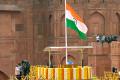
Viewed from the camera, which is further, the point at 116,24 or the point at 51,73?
the point at 116,24

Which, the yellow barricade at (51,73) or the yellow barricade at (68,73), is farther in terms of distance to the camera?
the yellow barricade at (51,73)

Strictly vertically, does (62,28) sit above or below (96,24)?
below

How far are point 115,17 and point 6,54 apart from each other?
889cm

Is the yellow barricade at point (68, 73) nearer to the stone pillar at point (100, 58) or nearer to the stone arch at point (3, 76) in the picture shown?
the stone pillar at point (100, 58)

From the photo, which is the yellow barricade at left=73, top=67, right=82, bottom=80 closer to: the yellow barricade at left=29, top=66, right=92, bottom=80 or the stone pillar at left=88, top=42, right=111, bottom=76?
the yellow barricade at left=29, top=66, right=92, bottom=80

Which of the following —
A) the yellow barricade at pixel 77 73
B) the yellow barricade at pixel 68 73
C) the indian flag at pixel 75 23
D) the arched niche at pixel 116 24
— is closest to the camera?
the yellow barricade at pixel 68 73

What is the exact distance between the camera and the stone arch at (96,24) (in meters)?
41.9

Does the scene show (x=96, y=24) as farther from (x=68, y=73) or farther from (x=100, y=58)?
(x=68, y=73)

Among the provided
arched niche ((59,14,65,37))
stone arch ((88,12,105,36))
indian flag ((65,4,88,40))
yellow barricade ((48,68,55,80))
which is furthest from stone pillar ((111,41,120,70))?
yellow barricade ((48,68,55,80))

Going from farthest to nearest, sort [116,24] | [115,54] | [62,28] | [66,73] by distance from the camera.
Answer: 1. [62,28]
2. [116,24]
3. [115,54]
4. [66,73]

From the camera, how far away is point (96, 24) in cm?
4206

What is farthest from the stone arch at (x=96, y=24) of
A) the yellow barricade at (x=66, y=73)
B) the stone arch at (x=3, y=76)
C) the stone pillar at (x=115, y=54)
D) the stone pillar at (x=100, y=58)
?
the yellow barricade at (x=66, y=73)

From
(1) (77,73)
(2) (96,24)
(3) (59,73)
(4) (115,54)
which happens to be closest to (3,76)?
(2) (96,24)

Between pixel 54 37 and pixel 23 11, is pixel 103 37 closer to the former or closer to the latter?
pixel 54 37
